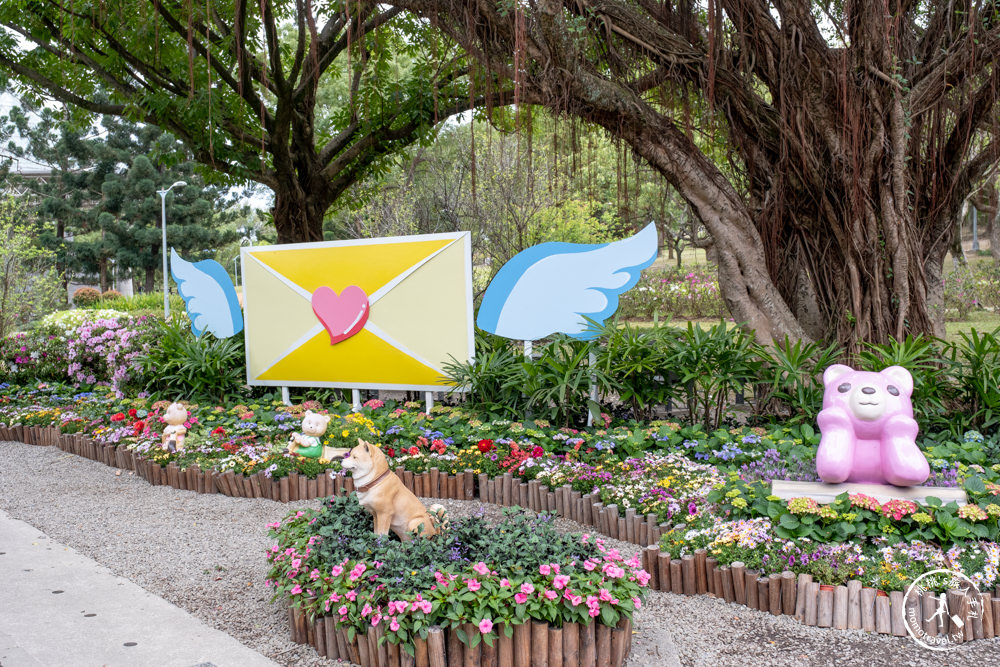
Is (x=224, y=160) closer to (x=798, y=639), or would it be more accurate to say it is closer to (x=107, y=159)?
(x=798, y=639)

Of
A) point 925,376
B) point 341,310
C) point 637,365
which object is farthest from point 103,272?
point 925,376

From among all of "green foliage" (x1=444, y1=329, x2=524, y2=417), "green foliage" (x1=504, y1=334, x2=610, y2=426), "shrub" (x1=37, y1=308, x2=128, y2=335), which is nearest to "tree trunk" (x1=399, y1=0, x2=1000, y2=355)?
"green foliage" (x1=504, y1=334, x2=610, y2=426)

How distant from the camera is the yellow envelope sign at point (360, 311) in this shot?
7.12m

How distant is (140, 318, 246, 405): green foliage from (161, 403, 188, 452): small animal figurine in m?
1.57

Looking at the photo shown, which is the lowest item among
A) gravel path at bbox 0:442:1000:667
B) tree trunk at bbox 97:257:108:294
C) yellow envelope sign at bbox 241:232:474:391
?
gravel path at bbox 0:442:1000:667

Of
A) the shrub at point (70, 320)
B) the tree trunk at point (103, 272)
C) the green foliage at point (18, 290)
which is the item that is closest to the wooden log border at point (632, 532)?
the shrub at point (70, 320)

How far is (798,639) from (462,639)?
1.42 m

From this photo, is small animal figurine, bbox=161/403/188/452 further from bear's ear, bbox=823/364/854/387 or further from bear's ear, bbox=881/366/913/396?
bear's ear, bbox=881/366/913/396

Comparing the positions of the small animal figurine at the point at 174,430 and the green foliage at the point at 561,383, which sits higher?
the green foliage at the point at 561,383

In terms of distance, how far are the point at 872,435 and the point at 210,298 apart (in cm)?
705

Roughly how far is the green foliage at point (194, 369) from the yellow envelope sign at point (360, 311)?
0.75 feet

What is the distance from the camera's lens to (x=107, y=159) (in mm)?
31922

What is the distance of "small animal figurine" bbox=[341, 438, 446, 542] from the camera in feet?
12.2

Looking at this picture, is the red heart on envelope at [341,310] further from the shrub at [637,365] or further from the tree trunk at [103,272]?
the tree trunk at [103,272]
